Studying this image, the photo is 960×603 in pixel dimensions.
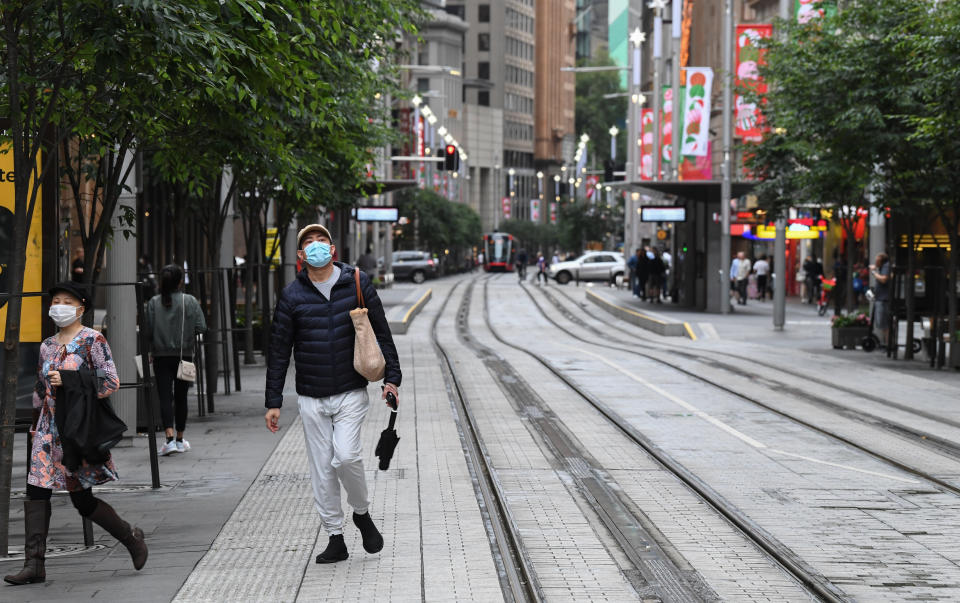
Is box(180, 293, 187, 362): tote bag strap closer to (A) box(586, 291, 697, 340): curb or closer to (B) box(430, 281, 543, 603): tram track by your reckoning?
(B) box(430, 281, 543, 603): tram track

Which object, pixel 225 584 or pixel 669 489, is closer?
pixel 225 584

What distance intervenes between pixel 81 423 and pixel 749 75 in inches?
1243

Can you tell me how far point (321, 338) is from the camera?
8406mm

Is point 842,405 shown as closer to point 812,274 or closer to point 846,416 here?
point 846,416

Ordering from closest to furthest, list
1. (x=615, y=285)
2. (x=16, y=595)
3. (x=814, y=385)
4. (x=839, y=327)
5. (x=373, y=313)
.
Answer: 1. (x=16, y=595)
2. (x=373, y=313)
3. (x=814, y=385)
4. (x=839, y=327)
5. (x=615, y=285)

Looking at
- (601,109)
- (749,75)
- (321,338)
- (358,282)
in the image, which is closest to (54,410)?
(321,338)

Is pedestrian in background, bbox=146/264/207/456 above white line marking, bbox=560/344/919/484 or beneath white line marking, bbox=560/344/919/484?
above

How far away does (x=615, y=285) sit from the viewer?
68.6 meters

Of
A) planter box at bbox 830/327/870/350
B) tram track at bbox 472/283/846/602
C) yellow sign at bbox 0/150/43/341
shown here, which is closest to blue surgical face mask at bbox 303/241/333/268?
tram track at bbox 472/283/846/602

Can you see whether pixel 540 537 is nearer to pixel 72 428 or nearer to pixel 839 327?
pixel 72 428

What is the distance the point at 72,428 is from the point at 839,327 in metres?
23.5

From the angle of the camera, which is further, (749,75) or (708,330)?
(749,75)

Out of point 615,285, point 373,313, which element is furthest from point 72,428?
point 615,285

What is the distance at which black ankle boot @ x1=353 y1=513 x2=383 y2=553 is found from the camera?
28.5ft
